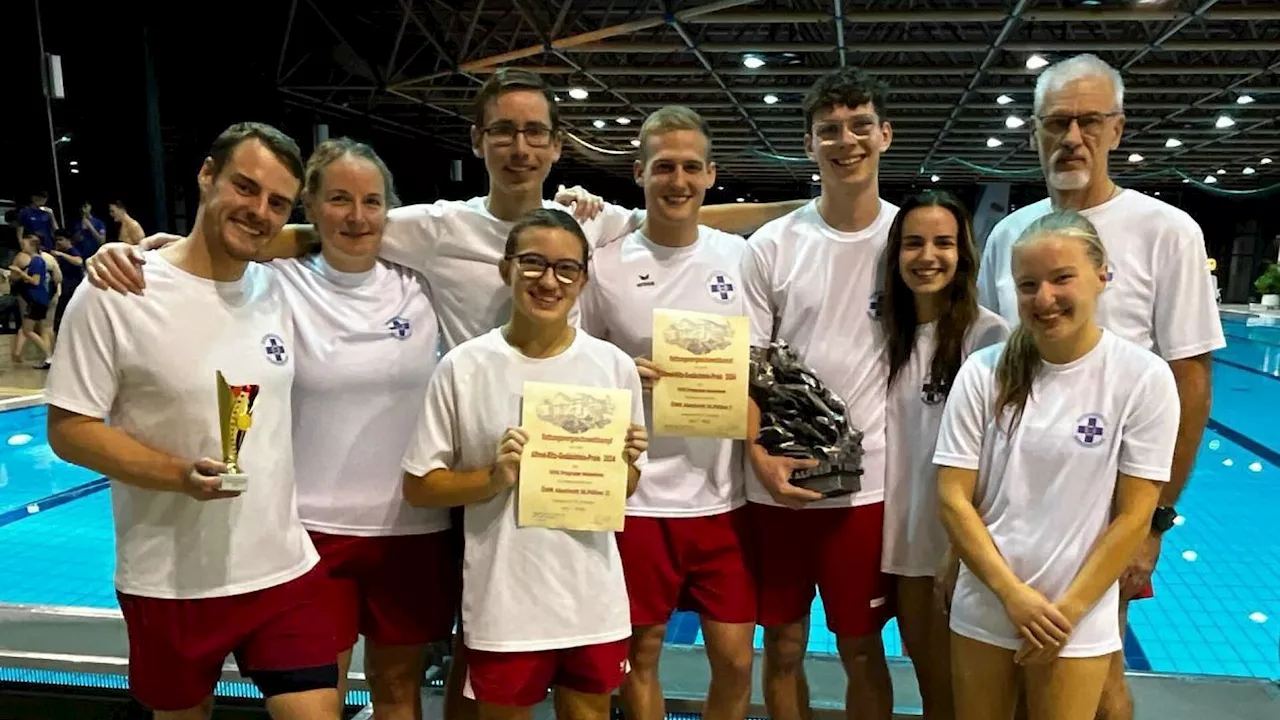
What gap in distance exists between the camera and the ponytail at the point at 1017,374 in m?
1.74

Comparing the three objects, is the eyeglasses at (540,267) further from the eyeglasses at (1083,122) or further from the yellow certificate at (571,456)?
the eyeglasses at (1083,122)

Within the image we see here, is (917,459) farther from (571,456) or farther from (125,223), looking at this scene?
(125,223)

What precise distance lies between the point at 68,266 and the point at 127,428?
9916 mm

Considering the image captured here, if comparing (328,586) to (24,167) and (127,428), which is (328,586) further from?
(24,167)

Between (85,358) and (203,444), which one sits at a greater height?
(85,358)

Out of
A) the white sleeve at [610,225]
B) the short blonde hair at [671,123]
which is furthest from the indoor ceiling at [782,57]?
the short blonde hair at [671,123]

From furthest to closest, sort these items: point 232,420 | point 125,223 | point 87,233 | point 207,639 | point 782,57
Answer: point 782,57
point 87,233
point 125,223
point 207,639
point 232,420

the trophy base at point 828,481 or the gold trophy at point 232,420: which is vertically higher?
the gold trophy at point 232,420

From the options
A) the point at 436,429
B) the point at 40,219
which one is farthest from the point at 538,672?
the point at 40,219

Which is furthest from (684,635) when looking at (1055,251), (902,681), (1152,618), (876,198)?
(1055,251)

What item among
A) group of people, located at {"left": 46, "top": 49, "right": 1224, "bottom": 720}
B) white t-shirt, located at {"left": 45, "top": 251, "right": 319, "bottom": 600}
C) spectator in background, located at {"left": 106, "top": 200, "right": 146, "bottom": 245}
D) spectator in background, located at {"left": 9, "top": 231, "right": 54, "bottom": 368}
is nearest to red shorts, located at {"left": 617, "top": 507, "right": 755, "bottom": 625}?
group of people, located at {"left": 46, "top": 49, "right": 1224, "bottom": 720}

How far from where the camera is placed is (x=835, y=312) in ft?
6.88

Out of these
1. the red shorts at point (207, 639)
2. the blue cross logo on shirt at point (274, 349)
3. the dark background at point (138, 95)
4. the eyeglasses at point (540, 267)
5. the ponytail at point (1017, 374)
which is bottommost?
the red shorts at point (207, 639)

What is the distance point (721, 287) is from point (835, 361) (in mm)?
337
